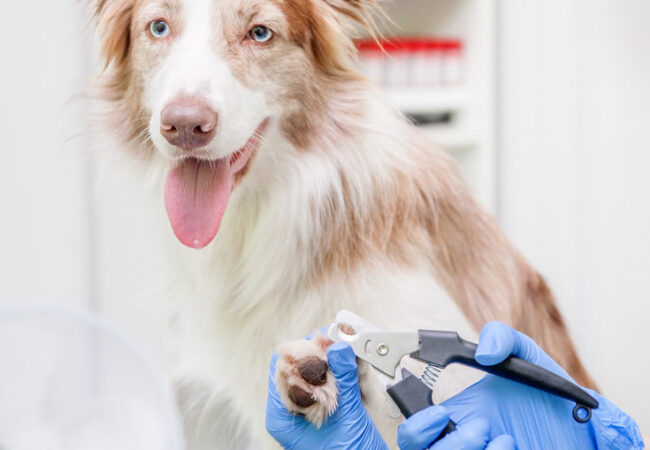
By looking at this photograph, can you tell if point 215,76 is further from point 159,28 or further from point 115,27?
point 115,27

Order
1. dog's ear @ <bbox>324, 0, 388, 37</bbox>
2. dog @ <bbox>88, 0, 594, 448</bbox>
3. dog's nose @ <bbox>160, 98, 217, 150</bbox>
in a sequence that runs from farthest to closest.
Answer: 1. dog's ear @ <bbox>324, 0, 388, 37</bbox>
2. dog @ <bbox>88, 0, 594, 448</bbox>
3. dog's nose @ <bbox>160, 98, 217, 150</bbox>

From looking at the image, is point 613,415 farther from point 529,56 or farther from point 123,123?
point 529,56

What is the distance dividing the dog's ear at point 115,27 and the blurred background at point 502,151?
1.64 ft

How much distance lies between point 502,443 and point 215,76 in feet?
1.80

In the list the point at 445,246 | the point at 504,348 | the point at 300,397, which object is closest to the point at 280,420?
the point at 300,397

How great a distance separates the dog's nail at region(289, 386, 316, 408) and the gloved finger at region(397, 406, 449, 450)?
104 mm

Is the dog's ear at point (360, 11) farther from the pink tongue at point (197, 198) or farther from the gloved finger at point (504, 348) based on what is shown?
the gloved finger at point (504, 348)

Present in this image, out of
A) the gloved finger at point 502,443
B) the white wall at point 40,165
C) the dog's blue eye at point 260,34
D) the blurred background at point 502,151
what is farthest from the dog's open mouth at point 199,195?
the white wall at point 40,165

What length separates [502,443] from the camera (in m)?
0.77

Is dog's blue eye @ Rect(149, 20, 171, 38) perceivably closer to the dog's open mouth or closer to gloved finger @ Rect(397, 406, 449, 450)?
the dog's open mouth

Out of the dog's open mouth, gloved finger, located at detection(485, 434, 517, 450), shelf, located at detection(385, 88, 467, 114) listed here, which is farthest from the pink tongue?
shelf, located at detection(385, 88, 467, 114)

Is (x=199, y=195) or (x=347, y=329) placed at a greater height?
(x=199, y=195)

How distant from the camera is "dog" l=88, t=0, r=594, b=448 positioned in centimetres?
96

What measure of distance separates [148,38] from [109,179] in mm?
265
